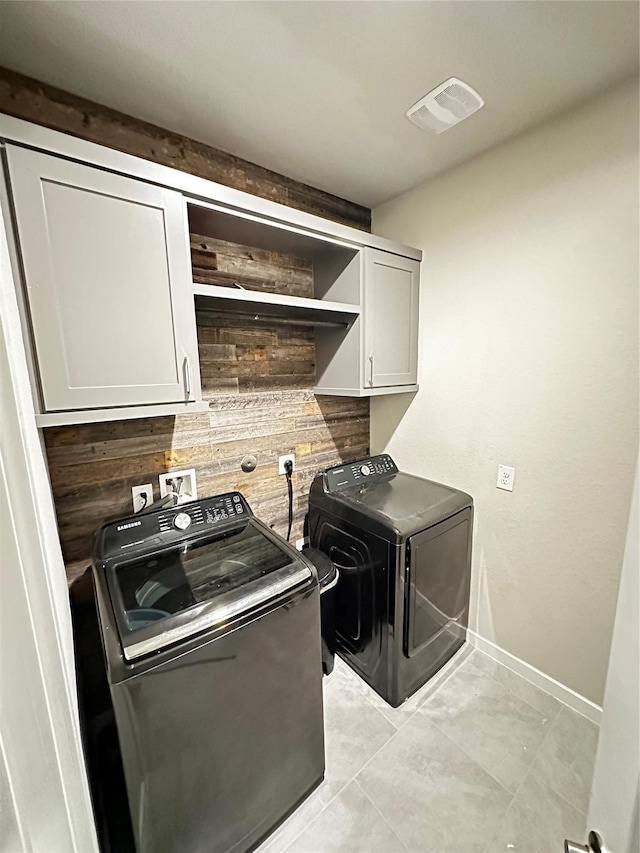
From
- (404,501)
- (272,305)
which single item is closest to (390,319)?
(272,305)

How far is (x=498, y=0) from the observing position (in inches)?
38.7

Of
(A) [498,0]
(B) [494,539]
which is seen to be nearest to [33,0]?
(A) [498,0]

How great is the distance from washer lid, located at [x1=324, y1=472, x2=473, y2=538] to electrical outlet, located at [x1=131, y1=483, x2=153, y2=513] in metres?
0.92

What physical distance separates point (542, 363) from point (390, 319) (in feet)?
2.63

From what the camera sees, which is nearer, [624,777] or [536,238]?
[624,777]

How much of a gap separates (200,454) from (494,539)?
1.65m

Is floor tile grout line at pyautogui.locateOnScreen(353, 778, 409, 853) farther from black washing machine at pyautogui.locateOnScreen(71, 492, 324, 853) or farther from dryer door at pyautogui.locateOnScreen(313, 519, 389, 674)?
dryer door at pyautogui.locateOnScreen(313, 519, 389, 674)

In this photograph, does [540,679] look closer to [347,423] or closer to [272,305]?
[347,423]

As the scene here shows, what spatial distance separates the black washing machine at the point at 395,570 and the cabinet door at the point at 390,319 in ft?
2.07

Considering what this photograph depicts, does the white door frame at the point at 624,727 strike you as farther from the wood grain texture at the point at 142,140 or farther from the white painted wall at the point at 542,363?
the wood grain texture at the point at 142,140

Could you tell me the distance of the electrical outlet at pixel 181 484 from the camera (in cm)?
163

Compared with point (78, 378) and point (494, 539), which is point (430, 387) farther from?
point (78, 378)

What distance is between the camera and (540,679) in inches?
69.8

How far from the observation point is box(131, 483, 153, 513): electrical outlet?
156 cm
